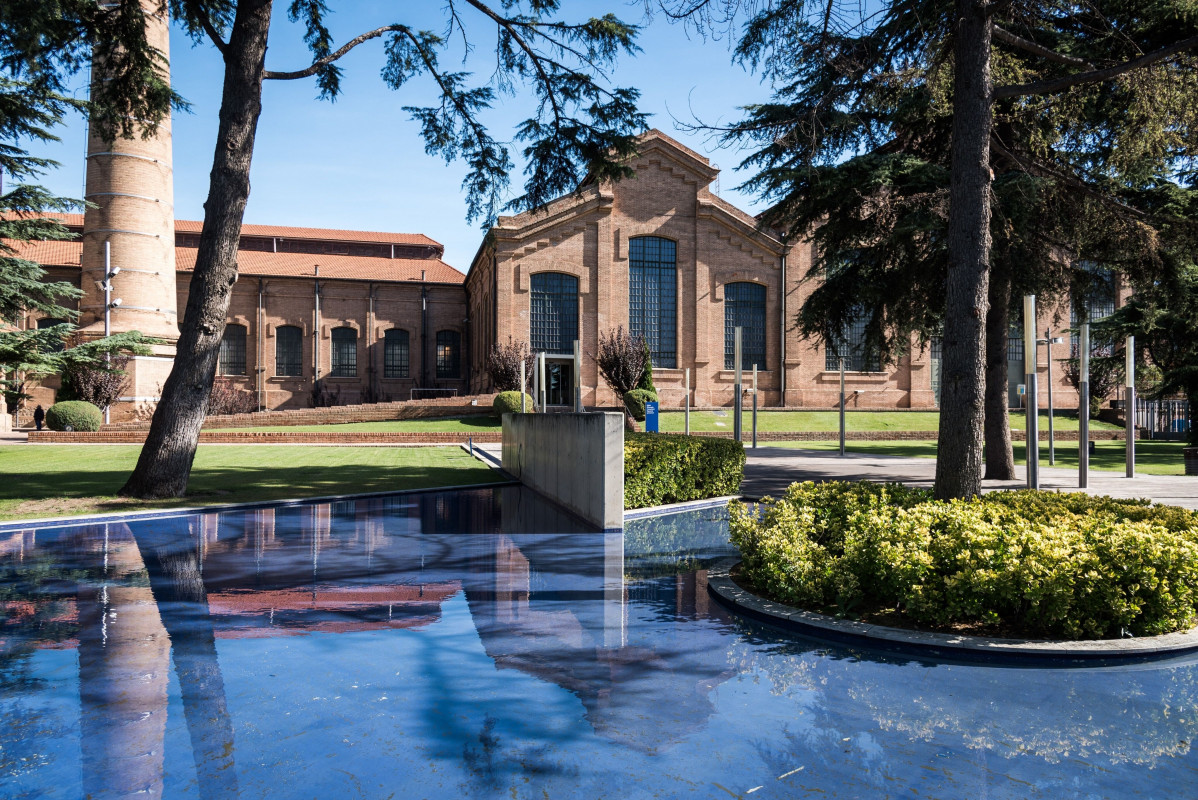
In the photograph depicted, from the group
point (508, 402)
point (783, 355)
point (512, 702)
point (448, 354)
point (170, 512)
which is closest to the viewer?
point (512, 702)

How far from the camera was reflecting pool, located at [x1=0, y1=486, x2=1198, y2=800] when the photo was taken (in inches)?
130

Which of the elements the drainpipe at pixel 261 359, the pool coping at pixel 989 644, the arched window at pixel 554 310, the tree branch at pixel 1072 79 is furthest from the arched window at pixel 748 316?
the pool coping at pixel 989 644

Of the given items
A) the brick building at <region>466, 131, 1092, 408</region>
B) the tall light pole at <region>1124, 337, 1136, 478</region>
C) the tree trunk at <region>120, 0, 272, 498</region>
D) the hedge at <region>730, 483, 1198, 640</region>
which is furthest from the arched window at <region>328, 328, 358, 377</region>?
the hedge at <region>730, 483, 1198, 640</region>

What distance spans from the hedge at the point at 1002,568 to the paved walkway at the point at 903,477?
7275mm

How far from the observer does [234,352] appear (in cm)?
4512

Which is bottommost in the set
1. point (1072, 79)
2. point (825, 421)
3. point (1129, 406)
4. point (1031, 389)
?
point (825, 421)

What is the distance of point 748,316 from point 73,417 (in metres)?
30.5

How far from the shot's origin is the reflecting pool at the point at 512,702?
130 inches

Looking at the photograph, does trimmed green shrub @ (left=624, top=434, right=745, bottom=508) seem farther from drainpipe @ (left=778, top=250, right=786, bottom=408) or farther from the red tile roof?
the red tile roof

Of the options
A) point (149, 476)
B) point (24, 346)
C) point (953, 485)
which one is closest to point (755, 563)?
point (953, 485)

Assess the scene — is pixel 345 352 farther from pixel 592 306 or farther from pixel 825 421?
pixel 825 421

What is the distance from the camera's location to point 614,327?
37.7m

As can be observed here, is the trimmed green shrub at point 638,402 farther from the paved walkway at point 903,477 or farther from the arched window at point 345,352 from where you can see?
the arched window at point 345,352

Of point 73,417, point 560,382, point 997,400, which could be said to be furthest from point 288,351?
point 997,400
